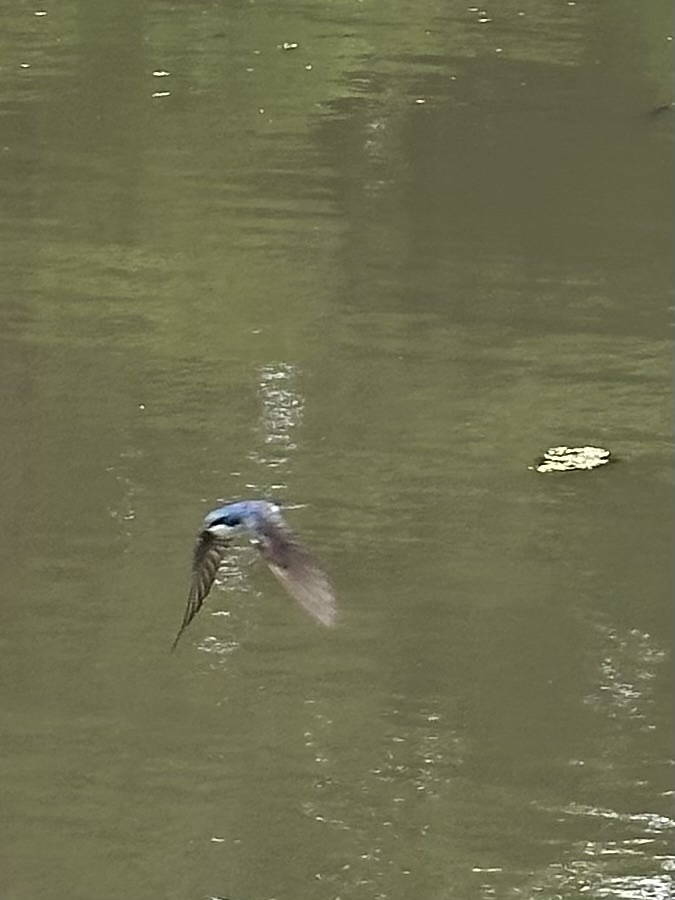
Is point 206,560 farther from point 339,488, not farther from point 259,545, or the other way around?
point 339,488

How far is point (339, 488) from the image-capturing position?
459 centimetres

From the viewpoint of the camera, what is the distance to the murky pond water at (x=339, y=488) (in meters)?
3.47

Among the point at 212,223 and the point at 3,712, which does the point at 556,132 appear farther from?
the point at 3,712

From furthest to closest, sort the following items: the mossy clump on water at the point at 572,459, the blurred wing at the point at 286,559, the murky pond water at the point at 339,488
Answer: the mossy clump on water at the point at 572,459
the murky pond water at the point at 339,488
the blurred wing at the point at 286,559

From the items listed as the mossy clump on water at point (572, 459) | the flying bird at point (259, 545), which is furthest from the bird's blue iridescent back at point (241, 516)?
the mossy clump on water at point (572, 459)

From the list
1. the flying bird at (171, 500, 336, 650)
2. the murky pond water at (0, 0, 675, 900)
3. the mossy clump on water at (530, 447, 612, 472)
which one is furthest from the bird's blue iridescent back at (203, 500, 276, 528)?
the mossy clump on water at (530, 447, 612, 472)

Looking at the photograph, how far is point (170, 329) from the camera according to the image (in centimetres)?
548

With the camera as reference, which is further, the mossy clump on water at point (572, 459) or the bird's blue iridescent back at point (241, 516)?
the mossy clump on water at point (572, 459)

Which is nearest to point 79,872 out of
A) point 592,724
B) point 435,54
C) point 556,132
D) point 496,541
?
point 592,724

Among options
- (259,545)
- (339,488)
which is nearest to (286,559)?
(259,545)

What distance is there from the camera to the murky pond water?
347 centimetres

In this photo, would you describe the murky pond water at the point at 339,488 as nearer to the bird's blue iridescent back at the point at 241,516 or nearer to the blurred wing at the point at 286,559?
the blurred wing at the point at 286,559

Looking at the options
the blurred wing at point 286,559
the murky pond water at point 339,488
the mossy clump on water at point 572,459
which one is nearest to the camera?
the blurred wing at point 286,559

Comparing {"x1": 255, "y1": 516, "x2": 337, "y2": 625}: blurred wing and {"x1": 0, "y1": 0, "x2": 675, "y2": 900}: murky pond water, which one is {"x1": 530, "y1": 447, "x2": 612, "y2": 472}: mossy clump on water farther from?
{"x1": 255, "y1": 516, "x2": 337, "y2": 625}: blurred wing
